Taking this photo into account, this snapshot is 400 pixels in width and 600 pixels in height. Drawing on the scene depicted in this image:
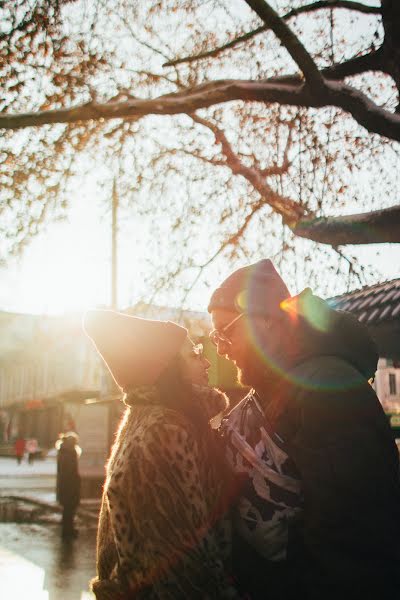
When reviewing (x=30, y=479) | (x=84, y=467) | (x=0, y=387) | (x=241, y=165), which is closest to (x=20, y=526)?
(x=84, y=467)

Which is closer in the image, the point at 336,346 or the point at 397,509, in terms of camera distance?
the point at 397,509

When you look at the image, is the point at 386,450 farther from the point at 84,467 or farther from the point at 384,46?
the point at 84,467

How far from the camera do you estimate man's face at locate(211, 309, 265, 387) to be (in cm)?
249

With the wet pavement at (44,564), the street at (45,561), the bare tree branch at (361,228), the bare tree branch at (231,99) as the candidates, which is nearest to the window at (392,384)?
the street at (45,561)

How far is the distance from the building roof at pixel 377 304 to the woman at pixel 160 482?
553 cm

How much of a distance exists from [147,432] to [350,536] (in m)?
0.78

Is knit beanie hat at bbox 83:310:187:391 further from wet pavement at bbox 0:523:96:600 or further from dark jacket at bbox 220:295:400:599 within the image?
wet pavement at bbox 0:523:96:600

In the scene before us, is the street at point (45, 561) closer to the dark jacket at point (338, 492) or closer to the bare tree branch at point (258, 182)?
the bare tree branch at point (258, 182)

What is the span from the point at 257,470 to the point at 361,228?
3.12m

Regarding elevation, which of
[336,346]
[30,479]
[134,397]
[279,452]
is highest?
[336,346]

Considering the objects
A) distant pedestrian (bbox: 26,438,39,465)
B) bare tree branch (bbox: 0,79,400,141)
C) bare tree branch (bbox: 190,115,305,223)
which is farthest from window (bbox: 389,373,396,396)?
bare tree branch (bbox: 0,79,400,141)

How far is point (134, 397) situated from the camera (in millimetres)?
2367

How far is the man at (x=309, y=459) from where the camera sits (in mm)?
1923

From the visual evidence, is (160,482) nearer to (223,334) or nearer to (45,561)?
(223,334)
